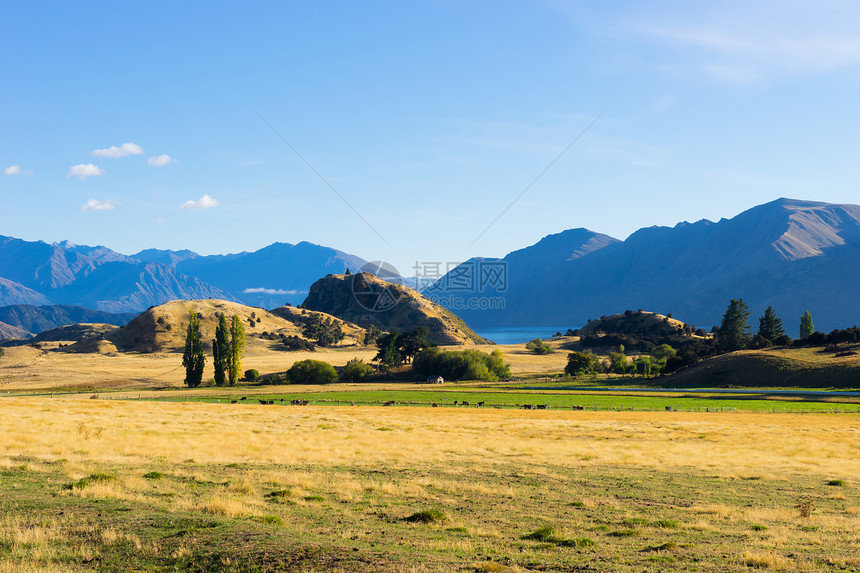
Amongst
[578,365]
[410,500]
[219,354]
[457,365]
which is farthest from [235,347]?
[410,500]

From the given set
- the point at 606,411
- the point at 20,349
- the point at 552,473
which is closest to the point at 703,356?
the point at 606,411

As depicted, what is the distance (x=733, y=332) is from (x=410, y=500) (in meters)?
178

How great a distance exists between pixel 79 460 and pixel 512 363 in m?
167

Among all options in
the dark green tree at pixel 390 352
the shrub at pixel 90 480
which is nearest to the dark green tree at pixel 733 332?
the dark green tree at pixel 390 352

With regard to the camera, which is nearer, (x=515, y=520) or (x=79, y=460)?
(x=515, y=520)

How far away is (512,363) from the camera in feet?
625

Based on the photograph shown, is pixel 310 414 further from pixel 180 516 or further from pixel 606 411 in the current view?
pixel 180 516

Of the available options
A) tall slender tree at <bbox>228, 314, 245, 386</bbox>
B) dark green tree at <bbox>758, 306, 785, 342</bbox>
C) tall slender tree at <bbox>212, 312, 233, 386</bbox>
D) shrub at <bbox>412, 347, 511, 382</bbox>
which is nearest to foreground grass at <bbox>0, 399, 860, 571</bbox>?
tall slender tree at <bbox>212, 312, 233, 386</bbox>

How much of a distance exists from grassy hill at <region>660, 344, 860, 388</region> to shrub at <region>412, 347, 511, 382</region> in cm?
3903

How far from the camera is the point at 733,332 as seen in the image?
178250mm

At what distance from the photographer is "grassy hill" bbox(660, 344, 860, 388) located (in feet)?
363

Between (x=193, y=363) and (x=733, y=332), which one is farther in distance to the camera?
(x=733, y=332)

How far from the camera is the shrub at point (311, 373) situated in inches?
5364

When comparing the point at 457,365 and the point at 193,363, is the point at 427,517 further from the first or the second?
the point at 457,365
